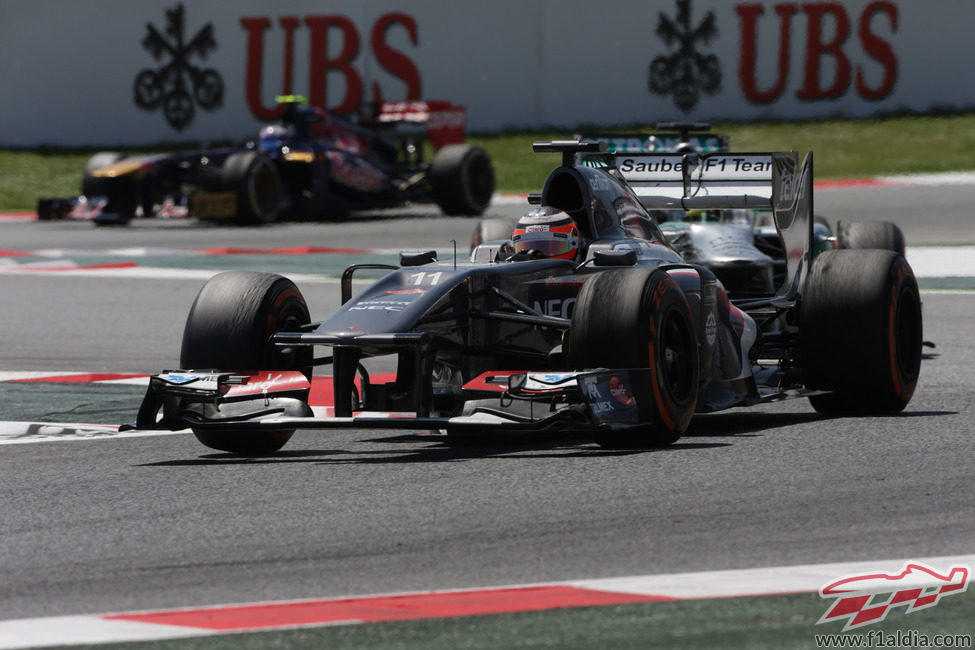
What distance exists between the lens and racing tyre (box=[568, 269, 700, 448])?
23.7ft

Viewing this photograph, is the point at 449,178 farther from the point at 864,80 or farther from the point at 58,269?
the point at 864,80

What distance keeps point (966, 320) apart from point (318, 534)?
9062mm

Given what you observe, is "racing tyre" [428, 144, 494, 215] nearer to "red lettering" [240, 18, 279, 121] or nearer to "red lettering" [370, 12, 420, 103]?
"red lettering" [370, 12, 420, 103]

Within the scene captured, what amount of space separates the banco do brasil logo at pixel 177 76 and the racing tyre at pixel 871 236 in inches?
992

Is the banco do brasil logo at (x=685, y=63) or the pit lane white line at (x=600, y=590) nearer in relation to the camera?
the pit lane white line at (x=600, y=590)

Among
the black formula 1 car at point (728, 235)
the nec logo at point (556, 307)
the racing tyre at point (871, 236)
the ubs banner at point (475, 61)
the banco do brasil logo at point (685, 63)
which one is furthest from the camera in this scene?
the banco do brasil logo at point (685, 63)

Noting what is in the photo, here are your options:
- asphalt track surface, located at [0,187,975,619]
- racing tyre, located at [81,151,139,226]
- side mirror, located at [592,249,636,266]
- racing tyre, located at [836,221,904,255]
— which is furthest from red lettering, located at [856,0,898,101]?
side mirror, located at [592,249,636,266]

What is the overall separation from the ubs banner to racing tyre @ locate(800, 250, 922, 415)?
2481 centimetres

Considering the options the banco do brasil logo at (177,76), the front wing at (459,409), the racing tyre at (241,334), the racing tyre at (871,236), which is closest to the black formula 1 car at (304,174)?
the banco do brasil logo at (177,76)

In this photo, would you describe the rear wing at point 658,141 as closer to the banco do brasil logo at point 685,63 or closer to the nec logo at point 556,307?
the nec logo at point 556,307

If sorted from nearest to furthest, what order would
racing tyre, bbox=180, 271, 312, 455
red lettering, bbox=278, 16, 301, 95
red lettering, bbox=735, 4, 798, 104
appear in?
racing tyre, bbox=180, 271, 312, 455
red lettering, bbox=735, 4, 798, 104
red lettering, bbox=278, 16, 301, 95

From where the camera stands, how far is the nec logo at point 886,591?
14.3ft

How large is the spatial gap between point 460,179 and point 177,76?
46.2 ft

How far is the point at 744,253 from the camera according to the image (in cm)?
1123
